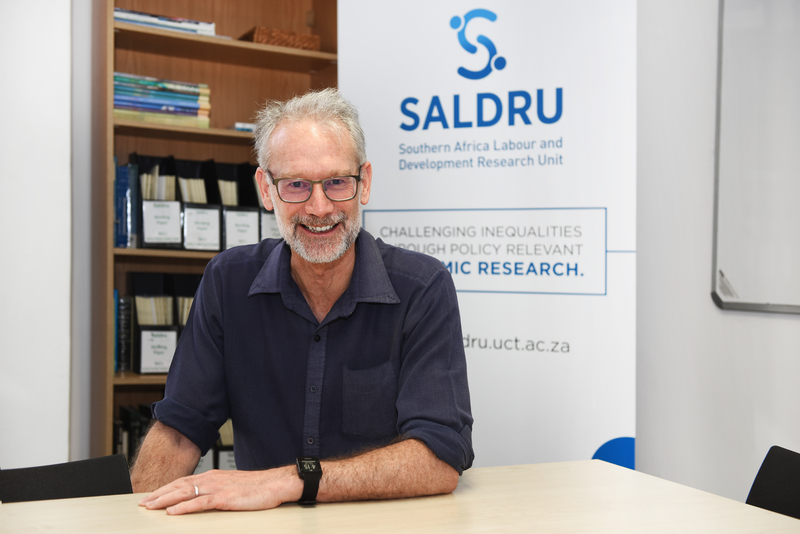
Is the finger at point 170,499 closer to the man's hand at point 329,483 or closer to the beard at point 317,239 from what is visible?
the man's hand at point 329,483

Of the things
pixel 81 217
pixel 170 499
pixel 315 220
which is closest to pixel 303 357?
pixel 315 220

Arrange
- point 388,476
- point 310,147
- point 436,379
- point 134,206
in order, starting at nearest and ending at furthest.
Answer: point 388,476 < point 436,379 < point 310,147 < point 134,206

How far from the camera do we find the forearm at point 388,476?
1.17 m

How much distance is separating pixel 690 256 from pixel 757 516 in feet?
5.23

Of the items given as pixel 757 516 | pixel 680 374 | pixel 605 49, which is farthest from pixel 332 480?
pixel 680 374

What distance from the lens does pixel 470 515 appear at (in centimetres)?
111

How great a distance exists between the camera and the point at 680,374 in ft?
8.54

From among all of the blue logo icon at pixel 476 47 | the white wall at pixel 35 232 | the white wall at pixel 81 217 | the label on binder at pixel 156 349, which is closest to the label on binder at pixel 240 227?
the label on binder at pixel 156 349

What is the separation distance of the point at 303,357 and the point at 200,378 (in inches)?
9.2

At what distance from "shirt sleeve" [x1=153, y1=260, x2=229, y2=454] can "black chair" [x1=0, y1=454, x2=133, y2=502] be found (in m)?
0.18

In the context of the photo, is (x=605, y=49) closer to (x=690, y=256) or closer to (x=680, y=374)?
(x=690, y=256)

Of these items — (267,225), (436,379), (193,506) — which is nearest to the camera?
(193,506)

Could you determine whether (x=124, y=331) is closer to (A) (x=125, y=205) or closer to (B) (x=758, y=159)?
(A) (x=125, y=205)

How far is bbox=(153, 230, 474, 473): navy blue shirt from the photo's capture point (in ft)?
5.03
